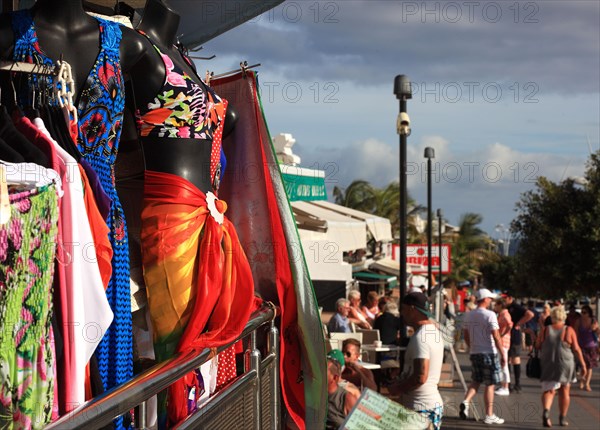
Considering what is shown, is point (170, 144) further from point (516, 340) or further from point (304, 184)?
point (516, 340)

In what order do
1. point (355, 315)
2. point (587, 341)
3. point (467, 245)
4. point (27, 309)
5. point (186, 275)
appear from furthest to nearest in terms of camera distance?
1. point (467, 245)
2. point (587, 341)
3. point (355, 315)
4. point (186, 275)
5. point (27, 309)

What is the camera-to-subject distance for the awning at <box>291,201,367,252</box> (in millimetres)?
13115

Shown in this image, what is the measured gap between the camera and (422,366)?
7410 millimetres

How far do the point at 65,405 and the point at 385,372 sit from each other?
10082mm

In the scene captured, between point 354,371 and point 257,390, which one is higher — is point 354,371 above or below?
below

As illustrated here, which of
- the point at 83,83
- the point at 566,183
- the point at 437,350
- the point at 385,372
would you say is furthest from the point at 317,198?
the point at 566,183

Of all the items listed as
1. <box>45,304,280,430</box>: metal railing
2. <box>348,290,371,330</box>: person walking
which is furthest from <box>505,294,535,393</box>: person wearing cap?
<box>45,304,280,430</box>: metal railing

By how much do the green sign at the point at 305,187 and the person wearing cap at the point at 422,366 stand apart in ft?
→ 5.07

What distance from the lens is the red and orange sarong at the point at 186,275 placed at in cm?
333

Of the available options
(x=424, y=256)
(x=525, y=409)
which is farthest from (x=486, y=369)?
(x=424, y=256)

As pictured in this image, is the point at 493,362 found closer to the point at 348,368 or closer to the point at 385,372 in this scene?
the point at 385,372

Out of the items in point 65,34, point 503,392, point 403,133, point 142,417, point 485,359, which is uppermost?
point 403,133

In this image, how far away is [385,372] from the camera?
12.4 m

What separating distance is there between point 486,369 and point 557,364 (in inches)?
44.2
